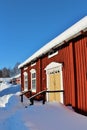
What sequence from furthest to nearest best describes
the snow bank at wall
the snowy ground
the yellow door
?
the snow bank at wall < the yellow door < the snowy ground

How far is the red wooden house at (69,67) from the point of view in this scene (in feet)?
35.8

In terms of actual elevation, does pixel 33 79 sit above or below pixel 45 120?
above

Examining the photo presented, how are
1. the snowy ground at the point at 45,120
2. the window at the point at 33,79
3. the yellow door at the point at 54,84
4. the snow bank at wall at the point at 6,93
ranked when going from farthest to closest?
the snow bank at wall at the point at 6,93
the window at the point at 33,79
the yellow door at the point at 54,84
the snowy ground at the point at 45,120

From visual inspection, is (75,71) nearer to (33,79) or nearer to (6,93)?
(33,79)

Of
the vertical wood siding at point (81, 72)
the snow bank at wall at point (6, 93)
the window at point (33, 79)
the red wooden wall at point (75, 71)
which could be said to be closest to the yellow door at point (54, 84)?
the red wooden wall at point (75, 71)

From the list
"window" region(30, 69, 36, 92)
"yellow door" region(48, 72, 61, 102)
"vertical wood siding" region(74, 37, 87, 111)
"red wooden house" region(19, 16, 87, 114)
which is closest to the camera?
"vertical wood siding" region(74, 37, 87, 111)

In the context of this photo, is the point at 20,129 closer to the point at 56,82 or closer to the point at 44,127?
the point at 44,127

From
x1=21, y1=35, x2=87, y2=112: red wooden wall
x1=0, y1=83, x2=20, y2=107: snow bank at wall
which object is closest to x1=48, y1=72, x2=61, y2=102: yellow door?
x1=21, y1=35, x2=87, y2=112: red wooden wall

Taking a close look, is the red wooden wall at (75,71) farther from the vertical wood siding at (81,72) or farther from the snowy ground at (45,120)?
the snowy ground at (45,120)

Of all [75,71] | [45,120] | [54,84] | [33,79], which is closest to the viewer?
[45,120]

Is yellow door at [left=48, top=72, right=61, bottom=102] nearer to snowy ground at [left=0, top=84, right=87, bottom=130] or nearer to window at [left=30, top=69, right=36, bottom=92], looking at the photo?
snowy ground at [left=0, top=84, right=87, bottom=130]

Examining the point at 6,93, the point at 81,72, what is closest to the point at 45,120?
the point at 81,72

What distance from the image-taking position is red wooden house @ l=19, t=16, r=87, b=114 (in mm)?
10922

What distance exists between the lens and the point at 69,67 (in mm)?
12508
